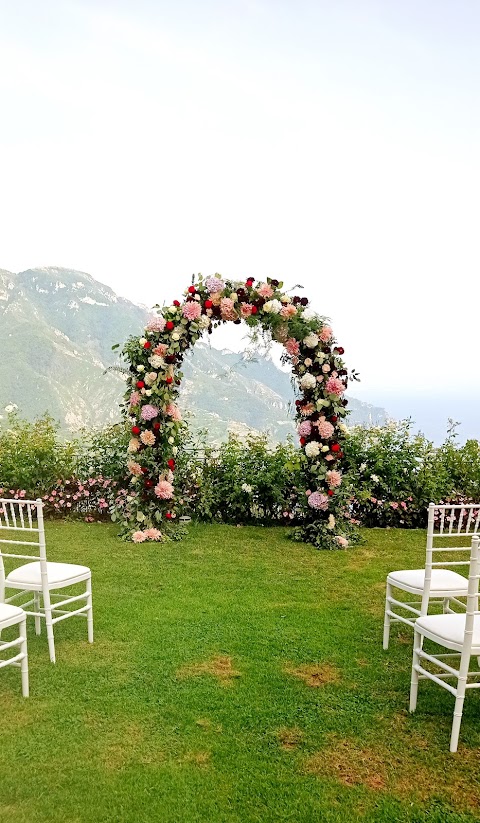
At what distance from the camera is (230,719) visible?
3490 millimetres

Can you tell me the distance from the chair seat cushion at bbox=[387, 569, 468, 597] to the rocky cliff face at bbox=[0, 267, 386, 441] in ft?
110

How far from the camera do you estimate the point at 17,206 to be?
120 feet

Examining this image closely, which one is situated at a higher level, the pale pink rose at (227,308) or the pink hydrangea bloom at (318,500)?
the pale pink rose at (227,308)

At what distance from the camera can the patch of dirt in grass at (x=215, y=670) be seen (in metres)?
4.00

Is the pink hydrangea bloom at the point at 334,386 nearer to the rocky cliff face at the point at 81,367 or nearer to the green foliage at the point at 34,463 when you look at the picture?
the green foliage at the point at 34,463

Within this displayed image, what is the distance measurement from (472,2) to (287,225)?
30.9 ft

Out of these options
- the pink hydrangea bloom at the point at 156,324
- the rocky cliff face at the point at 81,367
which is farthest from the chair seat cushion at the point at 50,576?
the rocky cliff face at the point at 81,367

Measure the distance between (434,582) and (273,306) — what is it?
3848 mm

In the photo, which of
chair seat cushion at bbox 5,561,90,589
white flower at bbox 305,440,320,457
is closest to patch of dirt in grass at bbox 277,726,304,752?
chair seat cushion at bbox 5,561,90,589

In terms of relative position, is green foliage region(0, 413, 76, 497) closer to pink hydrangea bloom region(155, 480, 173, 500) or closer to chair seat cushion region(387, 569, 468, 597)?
pink hydrangea bloom region(155, 480, 173, 500)

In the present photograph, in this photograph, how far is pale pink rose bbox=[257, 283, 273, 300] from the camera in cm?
734

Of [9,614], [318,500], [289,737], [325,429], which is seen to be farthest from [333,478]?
[9,614]

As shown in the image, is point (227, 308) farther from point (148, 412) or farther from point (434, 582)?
point (434, 582)

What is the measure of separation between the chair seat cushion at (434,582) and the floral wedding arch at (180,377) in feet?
9.99
